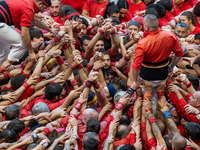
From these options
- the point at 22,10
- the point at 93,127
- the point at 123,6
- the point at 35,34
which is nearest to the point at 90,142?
the point at 93,127

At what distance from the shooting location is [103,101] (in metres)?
3.95

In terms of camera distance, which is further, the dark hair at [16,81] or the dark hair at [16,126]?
the dark hair at [16,81]

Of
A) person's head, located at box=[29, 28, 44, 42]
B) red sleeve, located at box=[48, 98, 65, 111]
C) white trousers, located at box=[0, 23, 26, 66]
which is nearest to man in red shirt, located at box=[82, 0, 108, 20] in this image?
person's head, located at box=[29, 28, 44, 42]

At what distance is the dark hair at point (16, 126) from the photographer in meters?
3.36

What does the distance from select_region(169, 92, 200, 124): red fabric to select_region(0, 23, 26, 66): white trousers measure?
Answer: 7.25ft

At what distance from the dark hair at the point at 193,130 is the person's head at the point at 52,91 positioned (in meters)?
1.82

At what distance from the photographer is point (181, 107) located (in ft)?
11.9

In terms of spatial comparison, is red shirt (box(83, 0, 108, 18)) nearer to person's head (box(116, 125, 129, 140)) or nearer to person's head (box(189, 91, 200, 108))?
person's head (box(189, 91, 200, 108))

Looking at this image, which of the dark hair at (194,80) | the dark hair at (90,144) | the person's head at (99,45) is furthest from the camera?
the person's head at (99,45)

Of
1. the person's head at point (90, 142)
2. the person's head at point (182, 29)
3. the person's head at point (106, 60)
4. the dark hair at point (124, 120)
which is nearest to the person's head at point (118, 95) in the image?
the dark hair at point (124, 120)

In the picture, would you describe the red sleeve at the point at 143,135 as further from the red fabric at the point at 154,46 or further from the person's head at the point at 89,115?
the red fabric at the point at 154,46

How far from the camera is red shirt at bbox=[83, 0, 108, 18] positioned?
6262 mm

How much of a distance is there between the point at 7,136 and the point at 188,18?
408cm

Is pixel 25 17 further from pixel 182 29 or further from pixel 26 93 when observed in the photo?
pixel 182 29
